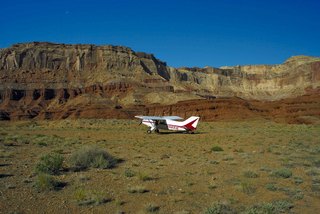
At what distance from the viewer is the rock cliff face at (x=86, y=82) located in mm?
101375

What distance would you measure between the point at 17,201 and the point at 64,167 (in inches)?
195

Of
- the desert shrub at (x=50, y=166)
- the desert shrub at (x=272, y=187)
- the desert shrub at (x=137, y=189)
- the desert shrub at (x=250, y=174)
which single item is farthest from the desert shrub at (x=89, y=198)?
the desert shrub at (x=250, y=174)

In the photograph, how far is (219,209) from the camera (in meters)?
8.59

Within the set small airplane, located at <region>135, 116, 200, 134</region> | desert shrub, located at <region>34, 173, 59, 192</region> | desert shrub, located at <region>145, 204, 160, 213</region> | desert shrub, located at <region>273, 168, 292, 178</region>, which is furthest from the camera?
small airplane, located at <region>135, 116, 200, 134</region>

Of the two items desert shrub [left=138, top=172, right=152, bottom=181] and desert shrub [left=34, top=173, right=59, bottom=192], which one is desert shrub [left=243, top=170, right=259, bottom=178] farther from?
desert shrub [left=34, top=173, right=59, bottom=192]

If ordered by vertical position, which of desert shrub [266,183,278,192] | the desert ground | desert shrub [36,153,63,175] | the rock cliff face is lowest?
the desert ground

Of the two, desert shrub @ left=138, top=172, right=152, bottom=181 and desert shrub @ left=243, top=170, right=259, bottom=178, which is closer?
desert shrub @ left=138, top=172, right=152, bottom=181

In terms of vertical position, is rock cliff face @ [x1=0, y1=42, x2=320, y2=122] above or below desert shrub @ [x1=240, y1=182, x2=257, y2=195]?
above

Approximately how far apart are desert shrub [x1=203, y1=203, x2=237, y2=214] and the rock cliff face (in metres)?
79.4

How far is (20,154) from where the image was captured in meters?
18.1

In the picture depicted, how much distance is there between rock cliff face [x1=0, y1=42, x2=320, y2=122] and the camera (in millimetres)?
101375

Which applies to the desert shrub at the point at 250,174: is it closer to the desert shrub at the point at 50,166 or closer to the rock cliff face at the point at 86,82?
Result: the desert shrub at the point at 50,166

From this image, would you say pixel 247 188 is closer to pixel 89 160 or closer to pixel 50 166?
pixel 89 160

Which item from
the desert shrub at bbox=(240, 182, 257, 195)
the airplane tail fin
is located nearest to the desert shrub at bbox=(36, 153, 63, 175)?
the desert shrub at bbox=(240, 182, 257, 195)
